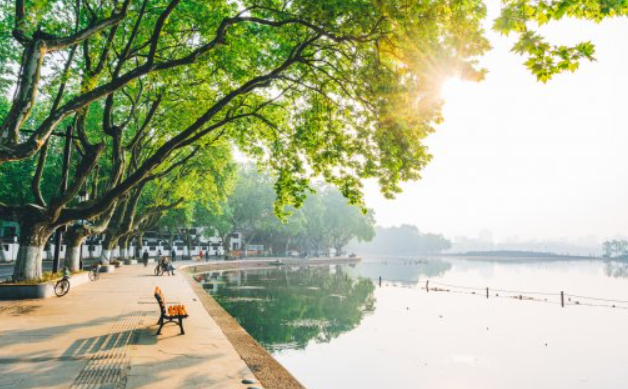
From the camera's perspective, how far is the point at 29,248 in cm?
1556

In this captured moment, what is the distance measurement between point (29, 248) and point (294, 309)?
1355cm

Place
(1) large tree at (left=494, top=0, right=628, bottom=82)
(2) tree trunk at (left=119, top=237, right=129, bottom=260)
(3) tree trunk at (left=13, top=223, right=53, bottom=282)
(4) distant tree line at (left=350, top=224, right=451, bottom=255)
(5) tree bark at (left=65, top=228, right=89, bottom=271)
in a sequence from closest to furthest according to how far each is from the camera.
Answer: (1) large tree at (left=494, top=0, right=628, bottom=82) → (3) tree trunk at (left=13, top=223, right=53, bottom=282) → (5) tree bark at (left=65, top=228, right=89, bottom=271) → (2) tree trunk at (left=119, top=237, right=129, bottom=260) → (4) distant tree line at (left=350, top=224, right=451, bottom=255)

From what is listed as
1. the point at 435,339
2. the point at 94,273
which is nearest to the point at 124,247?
the point at 94,273

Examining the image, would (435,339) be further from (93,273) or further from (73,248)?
(93,273)

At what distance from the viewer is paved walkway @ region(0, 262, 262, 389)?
6.90 meters

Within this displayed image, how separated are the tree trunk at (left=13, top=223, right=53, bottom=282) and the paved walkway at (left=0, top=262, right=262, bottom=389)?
1.78 meters

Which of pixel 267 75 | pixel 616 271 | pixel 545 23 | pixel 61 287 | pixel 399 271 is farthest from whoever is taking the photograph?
pixel 616 271

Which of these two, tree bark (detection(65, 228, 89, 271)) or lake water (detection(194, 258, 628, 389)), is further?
tree bark (detection(65, 228, 89, 271))

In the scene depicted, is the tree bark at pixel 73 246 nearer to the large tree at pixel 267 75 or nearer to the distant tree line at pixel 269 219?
the large tree at pixel 267 75

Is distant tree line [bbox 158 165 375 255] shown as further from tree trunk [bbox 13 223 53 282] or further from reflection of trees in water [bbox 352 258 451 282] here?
tree trunk [bbox 13 223 53 282]


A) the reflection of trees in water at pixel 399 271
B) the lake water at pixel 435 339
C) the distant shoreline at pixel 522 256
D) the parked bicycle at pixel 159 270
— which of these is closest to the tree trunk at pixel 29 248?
the lake water at pixel 435 339

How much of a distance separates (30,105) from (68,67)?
677 cm

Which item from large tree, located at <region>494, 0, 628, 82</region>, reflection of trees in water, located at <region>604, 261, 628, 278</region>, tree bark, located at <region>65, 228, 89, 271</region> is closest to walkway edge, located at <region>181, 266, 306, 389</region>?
large tree, located at <region>494, 0, 628, 82</region>

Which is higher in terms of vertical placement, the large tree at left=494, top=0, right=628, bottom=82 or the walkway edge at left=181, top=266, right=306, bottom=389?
the large tree at left=494, top=0, right=628, bottom=82
